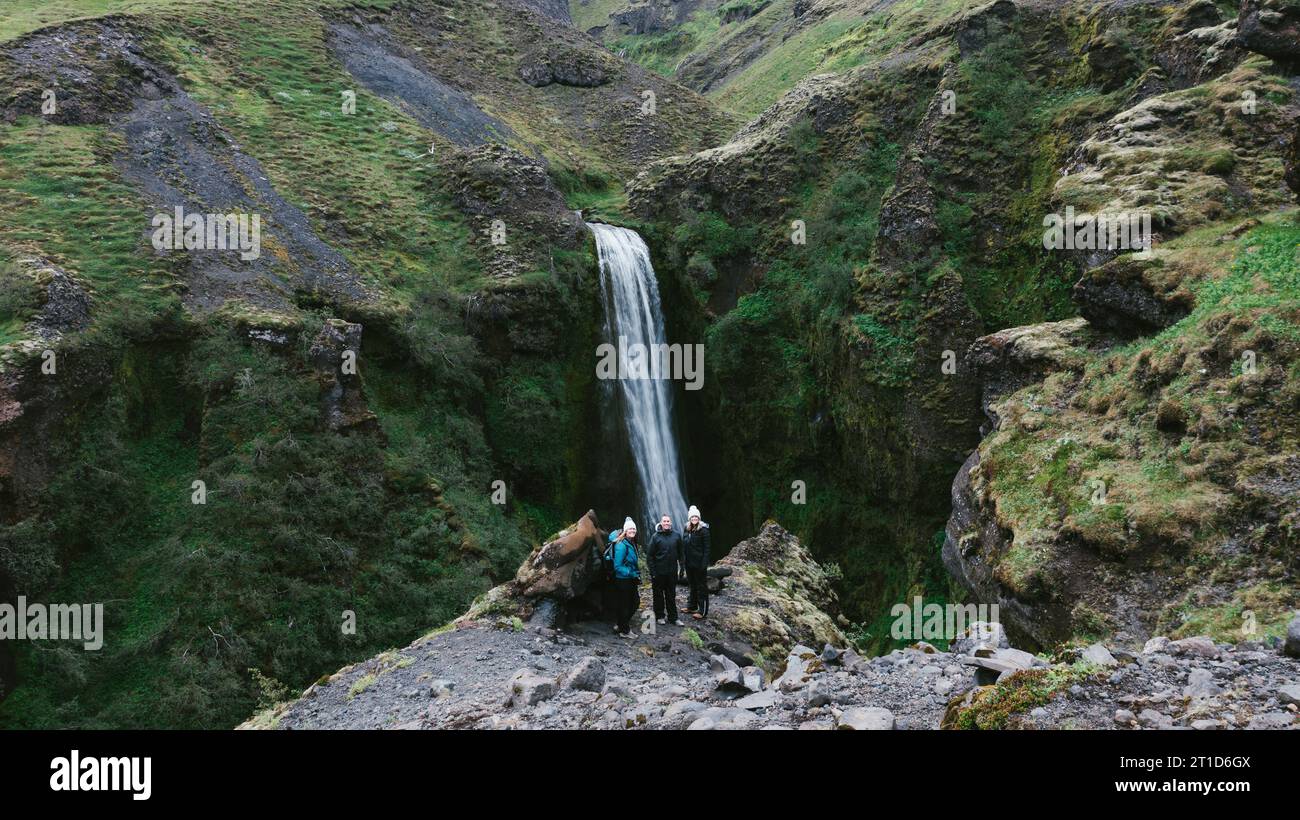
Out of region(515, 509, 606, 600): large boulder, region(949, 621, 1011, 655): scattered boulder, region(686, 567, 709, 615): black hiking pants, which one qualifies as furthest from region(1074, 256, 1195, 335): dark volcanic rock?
region(515, 509, 606, 600): large boulder

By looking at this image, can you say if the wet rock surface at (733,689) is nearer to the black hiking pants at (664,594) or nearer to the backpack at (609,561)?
the black hiking pants at (664,594)

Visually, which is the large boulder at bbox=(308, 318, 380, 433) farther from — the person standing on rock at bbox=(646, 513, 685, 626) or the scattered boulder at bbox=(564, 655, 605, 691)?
the scattered boulder at bbox=(564, 655, 605, 691)

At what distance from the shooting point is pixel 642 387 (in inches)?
1068

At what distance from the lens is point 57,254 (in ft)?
57.9

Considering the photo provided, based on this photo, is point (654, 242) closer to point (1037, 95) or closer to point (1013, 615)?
point (1037, 95)

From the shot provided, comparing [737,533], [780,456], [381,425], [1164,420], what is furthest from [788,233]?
[1164,420]

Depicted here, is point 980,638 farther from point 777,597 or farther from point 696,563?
point 777,597

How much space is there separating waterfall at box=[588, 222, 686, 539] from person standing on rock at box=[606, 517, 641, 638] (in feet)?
44.2

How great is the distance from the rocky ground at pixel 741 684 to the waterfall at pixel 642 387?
13.0 metres

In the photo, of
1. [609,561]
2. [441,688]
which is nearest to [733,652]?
[609,561]

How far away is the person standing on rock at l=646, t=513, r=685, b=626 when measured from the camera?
11.8 meters

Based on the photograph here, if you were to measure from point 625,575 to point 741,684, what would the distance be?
14.0ft

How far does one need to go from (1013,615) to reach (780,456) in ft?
48.7

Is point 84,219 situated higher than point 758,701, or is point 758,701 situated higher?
point 84,219
